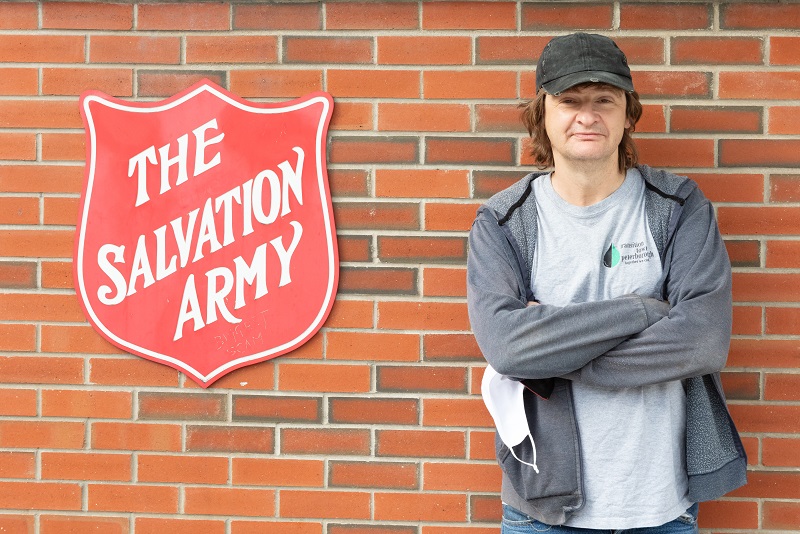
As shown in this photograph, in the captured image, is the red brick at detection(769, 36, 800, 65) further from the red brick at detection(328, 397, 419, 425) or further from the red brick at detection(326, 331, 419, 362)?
the red brick at detection(328, 397, 419, 425)

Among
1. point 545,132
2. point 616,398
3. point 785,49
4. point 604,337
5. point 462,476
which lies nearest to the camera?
point 604,337

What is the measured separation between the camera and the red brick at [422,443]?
2.54m

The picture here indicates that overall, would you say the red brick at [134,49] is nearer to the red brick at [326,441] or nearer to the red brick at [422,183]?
the red brick at [422,183]

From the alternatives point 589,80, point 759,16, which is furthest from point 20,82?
point 759,16

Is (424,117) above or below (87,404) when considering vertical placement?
above

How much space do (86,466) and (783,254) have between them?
2.23 meters

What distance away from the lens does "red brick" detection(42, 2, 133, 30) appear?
2.55 m

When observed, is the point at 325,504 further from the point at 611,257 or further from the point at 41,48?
the point at 41,48

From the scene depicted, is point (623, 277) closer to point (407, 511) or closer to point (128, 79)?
point (407, 511)

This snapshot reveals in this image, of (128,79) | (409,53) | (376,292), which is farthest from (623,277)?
(128,79)

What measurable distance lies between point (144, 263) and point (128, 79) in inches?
22.4

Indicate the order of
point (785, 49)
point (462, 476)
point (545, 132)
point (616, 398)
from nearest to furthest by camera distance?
point (616, 398) < point (545, 132) < point (785, 49) < point (462, 476)

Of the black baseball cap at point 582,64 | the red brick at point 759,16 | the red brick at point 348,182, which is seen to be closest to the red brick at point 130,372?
the red brick at point 348,182

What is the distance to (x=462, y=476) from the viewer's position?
2545 millimetres
